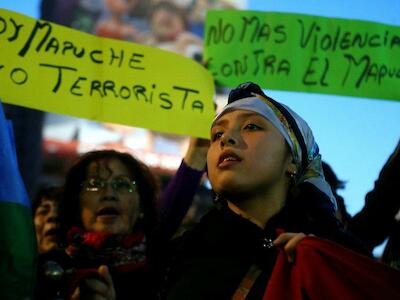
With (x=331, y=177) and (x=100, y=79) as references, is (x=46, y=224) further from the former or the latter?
(x=331, y=177)

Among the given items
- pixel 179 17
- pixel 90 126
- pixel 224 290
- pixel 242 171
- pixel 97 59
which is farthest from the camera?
pixel 179 17

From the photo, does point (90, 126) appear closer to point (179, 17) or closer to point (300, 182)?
point (179, 17)

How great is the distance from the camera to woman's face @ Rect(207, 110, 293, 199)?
1.95m

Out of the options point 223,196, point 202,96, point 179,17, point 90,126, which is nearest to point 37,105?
point 202,96

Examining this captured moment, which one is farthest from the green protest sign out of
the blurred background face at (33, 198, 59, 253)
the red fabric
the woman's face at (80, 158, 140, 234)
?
the red fabric

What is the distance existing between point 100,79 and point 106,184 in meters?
0.54

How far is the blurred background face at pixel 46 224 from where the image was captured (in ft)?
10.6

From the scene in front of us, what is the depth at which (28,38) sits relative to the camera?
2930mm

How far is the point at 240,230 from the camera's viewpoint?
190cm

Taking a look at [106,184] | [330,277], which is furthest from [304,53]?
[330,277]

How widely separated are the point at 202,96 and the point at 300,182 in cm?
123

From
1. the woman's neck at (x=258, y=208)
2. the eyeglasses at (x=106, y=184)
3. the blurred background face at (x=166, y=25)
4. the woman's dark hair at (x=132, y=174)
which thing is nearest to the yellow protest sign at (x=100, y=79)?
the woman's dark hair at (x=132, y=174)

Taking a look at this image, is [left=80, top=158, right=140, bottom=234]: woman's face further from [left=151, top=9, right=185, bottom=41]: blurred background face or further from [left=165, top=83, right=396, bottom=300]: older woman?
[left=151, top=9, right=185, bottom=41]: blurred background face

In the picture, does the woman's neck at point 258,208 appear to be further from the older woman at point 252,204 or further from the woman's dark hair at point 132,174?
the woman's dark hair at point 132,174
